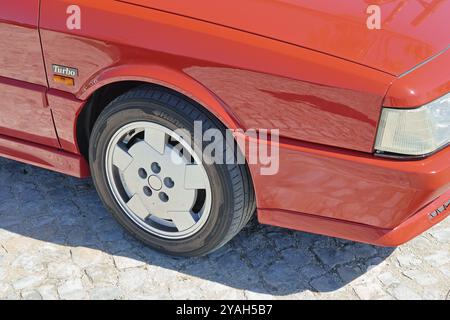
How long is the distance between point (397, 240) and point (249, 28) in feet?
3.51

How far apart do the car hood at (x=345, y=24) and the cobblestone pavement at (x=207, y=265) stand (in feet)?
3.71

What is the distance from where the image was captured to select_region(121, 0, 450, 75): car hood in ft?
7.84

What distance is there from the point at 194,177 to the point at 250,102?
18.7 inches

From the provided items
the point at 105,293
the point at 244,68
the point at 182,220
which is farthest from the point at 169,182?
the point at 244,68

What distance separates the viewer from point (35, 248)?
3.18 m

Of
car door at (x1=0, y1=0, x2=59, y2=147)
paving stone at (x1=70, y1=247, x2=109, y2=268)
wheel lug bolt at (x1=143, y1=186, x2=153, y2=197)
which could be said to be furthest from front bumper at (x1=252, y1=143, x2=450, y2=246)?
car door at (x1=0, y1=0, x2=59, y2=147)

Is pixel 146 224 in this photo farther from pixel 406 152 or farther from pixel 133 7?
pixel 406 152

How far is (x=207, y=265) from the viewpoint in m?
3.07

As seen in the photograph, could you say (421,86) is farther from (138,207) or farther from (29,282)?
(29,282)

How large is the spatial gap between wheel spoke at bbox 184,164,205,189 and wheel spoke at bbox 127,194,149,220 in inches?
12.8

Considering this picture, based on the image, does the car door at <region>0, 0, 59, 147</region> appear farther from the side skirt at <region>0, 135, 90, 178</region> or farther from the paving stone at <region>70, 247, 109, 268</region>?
the paving stone at <region>70, 247, 109, 268</region>

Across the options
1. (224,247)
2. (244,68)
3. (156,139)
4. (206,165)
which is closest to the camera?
(244,68)

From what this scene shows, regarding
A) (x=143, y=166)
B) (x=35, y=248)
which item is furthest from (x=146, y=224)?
(x=35, y=248)

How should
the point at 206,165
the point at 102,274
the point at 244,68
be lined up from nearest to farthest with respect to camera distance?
the point at 244,68 < the point at 206,165 < the point at 102,274
